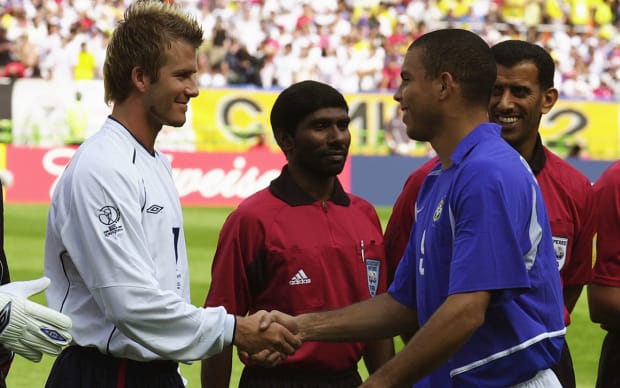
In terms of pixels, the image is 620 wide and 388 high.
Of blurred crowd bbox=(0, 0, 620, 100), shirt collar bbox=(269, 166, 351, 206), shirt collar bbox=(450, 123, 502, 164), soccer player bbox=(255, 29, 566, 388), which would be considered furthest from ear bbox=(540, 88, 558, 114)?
blurred crowd bbox=(0, 0, 620, 100)

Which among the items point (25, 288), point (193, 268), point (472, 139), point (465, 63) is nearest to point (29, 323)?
point (25, 288)

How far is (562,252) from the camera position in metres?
5.23

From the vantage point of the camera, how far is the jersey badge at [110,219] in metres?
4.12

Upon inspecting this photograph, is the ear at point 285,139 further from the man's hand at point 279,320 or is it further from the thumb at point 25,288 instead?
the thumb at point 25,288

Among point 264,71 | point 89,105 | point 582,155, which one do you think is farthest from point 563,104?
point 89,105

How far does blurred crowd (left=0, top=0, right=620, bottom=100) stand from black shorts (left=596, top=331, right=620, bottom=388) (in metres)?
19.7

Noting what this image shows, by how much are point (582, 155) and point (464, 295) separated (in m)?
22.7

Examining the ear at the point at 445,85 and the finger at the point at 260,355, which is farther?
the finger at the point at 260,355

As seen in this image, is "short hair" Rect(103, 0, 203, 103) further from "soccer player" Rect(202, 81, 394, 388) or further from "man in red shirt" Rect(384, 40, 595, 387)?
"man in red shirt" Rect(384, 40, 595, 387)

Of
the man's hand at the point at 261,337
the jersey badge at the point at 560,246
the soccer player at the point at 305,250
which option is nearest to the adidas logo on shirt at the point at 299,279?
the soccer player at the point at 305,250

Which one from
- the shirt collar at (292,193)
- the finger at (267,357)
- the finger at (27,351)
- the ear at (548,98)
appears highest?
the ear at (548,98)

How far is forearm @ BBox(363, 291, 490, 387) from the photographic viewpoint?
12.2 feet

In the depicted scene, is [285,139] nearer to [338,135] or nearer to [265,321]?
[338,135]

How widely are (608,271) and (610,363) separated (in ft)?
1.47
